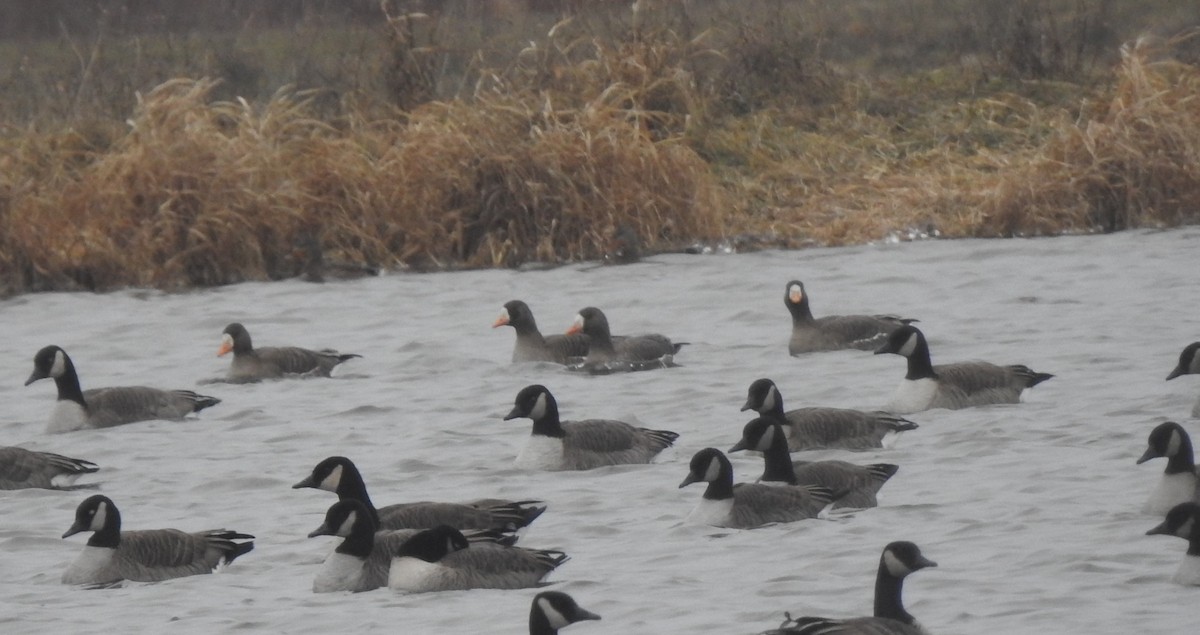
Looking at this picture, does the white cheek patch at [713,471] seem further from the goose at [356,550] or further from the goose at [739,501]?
the goose at [356,550]

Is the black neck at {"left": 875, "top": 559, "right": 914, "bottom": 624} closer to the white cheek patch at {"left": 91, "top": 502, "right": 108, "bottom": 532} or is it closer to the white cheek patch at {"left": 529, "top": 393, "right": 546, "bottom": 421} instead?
the white cheek patch at {"left": 91, "top": 502, "right": 108, "bottom": 532}

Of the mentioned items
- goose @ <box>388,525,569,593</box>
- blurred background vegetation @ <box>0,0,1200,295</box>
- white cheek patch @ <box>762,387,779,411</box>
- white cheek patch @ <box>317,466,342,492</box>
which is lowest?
goose @ <box>388,525,569,593</box>

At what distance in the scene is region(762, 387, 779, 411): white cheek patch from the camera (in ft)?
36.6

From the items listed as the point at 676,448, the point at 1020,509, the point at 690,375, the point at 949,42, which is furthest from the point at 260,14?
the point at 1020,509

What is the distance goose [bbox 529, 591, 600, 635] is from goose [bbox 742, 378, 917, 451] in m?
4.12

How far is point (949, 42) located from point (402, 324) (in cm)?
1291

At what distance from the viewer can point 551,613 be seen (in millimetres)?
7141

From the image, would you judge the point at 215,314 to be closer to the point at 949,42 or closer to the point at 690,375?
the point at 690,375

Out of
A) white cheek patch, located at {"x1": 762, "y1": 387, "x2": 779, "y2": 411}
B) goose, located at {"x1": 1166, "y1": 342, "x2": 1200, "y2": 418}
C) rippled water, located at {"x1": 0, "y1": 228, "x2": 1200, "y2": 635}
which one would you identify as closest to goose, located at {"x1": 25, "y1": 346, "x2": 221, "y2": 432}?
rippled water, located at {"x1": 0, "y1": 228, "x2": 1200, "y2": 635}

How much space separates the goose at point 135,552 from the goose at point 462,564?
3.67ft

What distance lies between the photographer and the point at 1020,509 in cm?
930

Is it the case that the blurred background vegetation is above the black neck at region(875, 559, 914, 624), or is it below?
above

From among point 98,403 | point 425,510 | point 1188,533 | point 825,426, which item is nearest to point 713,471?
point 425,510

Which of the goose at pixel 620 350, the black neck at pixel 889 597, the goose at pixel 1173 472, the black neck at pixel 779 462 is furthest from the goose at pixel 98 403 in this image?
the black neck at pixel 889 597
